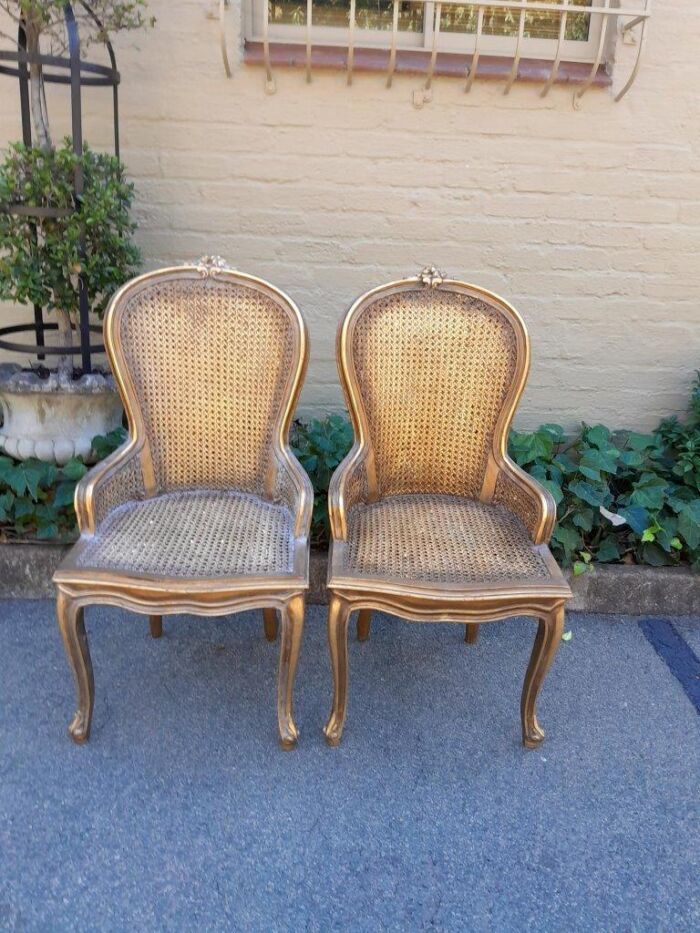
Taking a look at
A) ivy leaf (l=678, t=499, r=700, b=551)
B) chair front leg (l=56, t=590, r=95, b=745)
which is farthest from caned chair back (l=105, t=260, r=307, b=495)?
ivy leaf (l=678, t=499, r=700, b=551)

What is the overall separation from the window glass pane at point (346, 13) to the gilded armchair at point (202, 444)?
1137 mm

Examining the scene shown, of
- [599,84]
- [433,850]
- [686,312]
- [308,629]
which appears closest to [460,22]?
[599,84]

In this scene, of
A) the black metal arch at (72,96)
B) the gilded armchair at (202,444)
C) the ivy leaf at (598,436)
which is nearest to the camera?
the gilded armchair at (202,444)

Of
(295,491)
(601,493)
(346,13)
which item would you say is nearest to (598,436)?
(601,493)

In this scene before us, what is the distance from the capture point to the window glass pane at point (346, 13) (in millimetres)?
2732

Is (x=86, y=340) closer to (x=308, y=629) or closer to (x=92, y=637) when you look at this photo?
(x=92, y=637)

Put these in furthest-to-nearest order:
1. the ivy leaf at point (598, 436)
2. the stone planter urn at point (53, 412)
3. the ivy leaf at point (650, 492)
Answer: the ivy leaf at point (598, 436) < the ivy leaf at point (650, 492) < the stone planter urn at point (53, 412)

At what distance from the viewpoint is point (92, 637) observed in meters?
2.52

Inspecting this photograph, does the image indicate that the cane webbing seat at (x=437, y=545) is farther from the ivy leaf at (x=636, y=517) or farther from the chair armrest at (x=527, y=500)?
the ivy leaf at (x=636, y=517)

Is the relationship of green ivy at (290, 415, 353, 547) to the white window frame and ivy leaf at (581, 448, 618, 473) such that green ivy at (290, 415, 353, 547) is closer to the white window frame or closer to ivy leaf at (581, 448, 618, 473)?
ivy leaf at (581, 448, 618, 473)

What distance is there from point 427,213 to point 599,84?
0.75 meters

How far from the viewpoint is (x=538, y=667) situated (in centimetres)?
205

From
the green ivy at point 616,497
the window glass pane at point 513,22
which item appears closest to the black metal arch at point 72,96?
the window glass pane at point 513,22

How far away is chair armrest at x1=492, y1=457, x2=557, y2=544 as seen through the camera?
208cm
